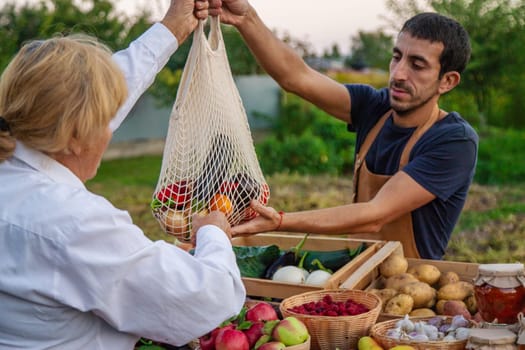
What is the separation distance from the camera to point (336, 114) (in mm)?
3902

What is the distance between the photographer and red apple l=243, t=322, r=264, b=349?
85.6 inches

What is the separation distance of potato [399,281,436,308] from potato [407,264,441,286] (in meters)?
0.16

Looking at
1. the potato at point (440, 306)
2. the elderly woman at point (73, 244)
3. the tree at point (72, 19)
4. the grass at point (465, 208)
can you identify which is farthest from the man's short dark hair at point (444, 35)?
the tree at point (72, 19)

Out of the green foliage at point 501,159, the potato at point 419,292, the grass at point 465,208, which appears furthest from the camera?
the green foliage at point 501,159

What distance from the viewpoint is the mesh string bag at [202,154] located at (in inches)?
101

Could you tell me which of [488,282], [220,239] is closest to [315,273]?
[488,282]

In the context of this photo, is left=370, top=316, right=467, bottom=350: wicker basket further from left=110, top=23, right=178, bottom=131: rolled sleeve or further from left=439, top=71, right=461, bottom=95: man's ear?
left=439, top=71, right=461, bottom=95: man's ear

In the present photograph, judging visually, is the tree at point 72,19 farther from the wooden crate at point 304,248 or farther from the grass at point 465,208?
the wooden crate at point 304,248

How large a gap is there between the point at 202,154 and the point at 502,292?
120 cm

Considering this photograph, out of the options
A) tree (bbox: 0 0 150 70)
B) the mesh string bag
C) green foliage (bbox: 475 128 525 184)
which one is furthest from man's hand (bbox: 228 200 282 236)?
tree (bbox: 0 0 150 70)

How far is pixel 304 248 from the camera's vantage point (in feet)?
11.7

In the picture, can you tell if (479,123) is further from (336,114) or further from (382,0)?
(336,114)

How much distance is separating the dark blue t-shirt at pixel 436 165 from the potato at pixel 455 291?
0.55 metres

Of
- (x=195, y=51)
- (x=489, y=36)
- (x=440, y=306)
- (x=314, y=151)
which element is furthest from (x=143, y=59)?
(x=489, y=36)
